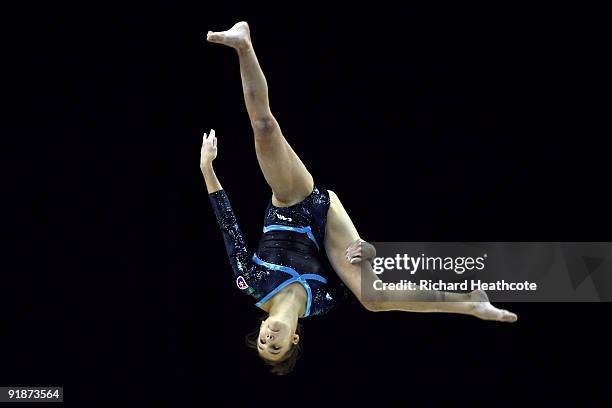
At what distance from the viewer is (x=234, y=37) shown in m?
3.51

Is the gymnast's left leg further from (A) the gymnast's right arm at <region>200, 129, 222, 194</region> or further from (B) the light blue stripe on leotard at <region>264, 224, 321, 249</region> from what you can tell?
(A) the gymnast's right arm at <region>200, 129, 222, 194</region>

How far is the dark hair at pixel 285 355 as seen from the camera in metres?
3.83

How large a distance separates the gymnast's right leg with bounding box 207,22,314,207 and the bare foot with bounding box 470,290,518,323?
942mm

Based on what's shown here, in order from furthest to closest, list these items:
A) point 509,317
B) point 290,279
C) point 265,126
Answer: point 290,279 → point 265,126 → point 509,317

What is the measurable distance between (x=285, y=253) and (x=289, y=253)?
2 centimetres

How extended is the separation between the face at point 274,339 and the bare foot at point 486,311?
0.84m

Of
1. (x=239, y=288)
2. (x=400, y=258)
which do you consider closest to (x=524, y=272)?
(x=400, y=258)

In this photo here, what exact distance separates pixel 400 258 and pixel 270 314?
667 millimetres

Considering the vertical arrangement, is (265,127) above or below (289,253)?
above

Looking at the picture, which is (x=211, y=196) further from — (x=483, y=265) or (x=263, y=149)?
(x=483, y=265)

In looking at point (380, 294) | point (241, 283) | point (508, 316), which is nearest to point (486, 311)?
point (508, 316)

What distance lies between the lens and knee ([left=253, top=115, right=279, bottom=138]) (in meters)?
3.74

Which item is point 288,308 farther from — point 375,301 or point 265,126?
point 265,126

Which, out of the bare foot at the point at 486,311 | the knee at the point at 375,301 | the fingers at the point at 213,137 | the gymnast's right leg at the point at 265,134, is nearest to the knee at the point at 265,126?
the gymnast's right leg at the point at 265,134
